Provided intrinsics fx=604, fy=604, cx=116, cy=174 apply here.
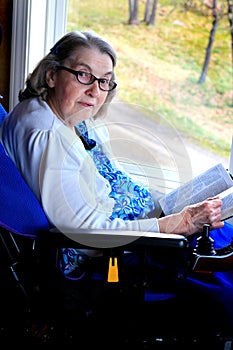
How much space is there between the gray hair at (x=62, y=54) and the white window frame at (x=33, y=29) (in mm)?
941

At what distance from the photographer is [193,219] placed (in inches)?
68.6

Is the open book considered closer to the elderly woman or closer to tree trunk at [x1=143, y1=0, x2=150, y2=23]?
the elderly woman

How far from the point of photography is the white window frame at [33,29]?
2732 millimetres

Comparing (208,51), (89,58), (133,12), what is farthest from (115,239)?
(133,12)

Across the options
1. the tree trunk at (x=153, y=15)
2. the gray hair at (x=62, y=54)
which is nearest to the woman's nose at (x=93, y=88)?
the gray hair at (x=62, y=54)

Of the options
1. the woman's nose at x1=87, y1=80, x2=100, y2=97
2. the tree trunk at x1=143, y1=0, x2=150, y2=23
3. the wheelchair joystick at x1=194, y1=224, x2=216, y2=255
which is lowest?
→ the wheelchair joystick at x1=194, y1=224, x2=216, y2=255

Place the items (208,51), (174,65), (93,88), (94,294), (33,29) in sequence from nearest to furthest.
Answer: (94,294), (93,88), (33,29), (208,51), (174,65)

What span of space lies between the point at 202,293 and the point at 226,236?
29 centimetres

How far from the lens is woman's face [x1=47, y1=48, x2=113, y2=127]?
180 centimetres

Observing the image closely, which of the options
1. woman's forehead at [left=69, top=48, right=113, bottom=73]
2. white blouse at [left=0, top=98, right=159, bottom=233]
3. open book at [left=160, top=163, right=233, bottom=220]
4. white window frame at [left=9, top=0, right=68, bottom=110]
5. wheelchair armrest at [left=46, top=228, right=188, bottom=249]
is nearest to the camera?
wheelchair armrest at [left=46, top=228, right=188, bottom=249]

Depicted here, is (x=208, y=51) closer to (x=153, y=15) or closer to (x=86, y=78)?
(x=153, y=15)

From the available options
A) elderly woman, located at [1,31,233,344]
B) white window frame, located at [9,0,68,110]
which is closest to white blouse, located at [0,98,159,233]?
elderly woman, located at [1,31,233,344]

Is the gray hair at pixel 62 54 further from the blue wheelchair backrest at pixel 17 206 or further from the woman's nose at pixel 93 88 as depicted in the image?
the blue wheelchair backrest at pixel 17 206

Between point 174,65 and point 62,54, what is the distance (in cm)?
190
